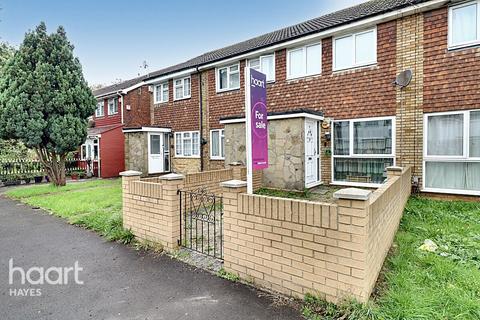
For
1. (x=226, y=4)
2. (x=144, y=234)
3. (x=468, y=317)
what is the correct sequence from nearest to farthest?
(x=468, y=317), (x=144, y=234), (x=226, y=4)

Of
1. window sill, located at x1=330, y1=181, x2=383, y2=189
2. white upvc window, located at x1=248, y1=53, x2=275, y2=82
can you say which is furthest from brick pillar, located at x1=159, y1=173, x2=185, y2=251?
white upvc window, located at x1=248, y1=53, x2=275, y2=82

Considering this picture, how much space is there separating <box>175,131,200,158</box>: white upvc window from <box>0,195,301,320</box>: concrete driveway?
30.2 feet

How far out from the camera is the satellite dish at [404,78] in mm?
→ 7852

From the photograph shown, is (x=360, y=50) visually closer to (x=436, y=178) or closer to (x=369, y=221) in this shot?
(x=436, y=178)

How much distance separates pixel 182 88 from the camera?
14461 millimetres

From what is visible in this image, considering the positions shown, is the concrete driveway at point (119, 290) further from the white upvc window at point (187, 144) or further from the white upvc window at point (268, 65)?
the white upvc window at point (187, 144)

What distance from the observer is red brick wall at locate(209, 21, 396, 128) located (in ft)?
27.3

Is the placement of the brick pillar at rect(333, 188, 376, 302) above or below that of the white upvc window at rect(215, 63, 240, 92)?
below

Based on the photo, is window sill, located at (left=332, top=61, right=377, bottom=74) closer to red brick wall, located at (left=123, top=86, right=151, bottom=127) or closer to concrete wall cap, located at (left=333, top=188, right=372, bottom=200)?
concrete wall cap, located at (left=333, top=188, right=372, bottom=200)

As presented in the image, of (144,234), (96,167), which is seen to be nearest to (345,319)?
(144,234)

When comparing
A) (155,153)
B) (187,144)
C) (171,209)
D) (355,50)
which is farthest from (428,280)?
(155,153)

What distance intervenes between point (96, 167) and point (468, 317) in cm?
1847

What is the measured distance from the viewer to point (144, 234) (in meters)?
4.95


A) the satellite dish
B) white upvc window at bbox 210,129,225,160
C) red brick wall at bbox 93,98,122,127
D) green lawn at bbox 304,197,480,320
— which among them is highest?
red brick wall at bbox 93,98,122,127
